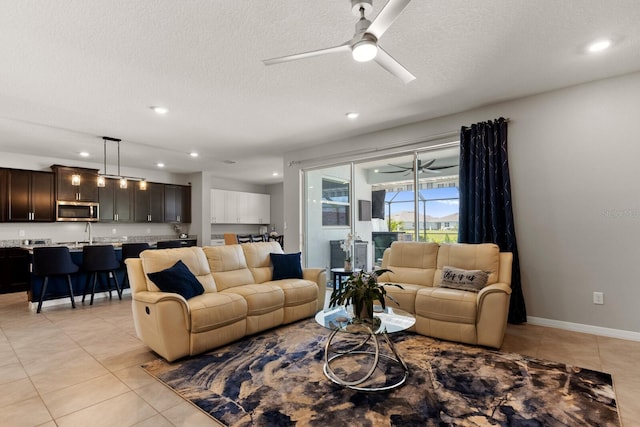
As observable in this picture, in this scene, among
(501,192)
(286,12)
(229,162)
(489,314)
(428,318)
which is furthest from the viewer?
(229,162)

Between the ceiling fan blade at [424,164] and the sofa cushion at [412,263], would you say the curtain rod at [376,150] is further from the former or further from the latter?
the sofa cushion at [412,263]

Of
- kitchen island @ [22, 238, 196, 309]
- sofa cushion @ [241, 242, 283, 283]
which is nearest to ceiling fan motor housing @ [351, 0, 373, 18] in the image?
sofa cushion @ [241, 242, 283, 283]

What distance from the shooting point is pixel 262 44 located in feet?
8.78

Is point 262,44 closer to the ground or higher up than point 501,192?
higher up

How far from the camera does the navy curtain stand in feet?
12.7

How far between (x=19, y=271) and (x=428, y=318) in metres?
7.01

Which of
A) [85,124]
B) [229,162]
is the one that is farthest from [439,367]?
[229,162]

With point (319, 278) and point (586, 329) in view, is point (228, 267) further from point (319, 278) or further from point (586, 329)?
point (586, 329)

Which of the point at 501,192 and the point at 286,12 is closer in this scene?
the point at 286,12

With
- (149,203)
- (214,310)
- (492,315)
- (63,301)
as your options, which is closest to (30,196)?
(149,203)

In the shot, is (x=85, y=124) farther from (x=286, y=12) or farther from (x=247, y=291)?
(x=286, y=12)

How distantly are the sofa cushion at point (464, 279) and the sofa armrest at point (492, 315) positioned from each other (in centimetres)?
28

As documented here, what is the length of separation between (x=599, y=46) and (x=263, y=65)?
2873 mm

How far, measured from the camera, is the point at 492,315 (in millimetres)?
3045
